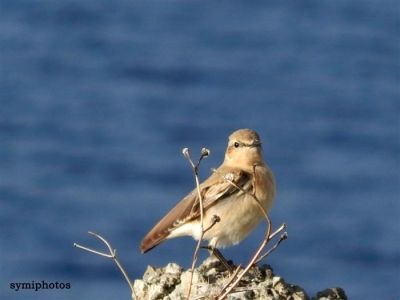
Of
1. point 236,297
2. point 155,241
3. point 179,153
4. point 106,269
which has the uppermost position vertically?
point 179,153

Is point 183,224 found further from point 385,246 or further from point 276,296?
point 385,246

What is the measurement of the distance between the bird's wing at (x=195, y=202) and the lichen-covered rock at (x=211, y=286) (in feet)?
2.90

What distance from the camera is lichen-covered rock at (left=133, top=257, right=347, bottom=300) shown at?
1056 centimetres

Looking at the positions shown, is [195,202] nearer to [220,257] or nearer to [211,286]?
[220,257]

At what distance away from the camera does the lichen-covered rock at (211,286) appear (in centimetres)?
1056

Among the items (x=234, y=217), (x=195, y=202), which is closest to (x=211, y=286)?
(x=195, y=202)

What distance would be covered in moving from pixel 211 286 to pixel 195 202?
167 centimetres

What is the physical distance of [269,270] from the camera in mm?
11148

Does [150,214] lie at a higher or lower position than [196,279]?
higher

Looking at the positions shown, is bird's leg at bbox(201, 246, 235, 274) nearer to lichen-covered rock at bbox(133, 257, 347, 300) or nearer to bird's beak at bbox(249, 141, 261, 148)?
lichen-covered rock at bbox(133, 257, 347, 300)

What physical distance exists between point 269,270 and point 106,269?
49.9ft

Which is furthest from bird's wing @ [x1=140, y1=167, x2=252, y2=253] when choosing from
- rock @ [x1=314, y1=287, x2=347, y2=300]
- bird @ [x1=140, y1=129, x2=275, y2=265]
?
rock @ [x1=314, y1=287, x2=347, y2=300]

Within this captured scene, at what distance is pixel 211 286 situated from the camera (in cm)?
1071

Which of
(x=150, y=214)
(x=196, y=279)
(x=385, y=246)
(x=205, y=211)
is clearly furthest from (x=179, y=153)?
(x=196, y=279)
